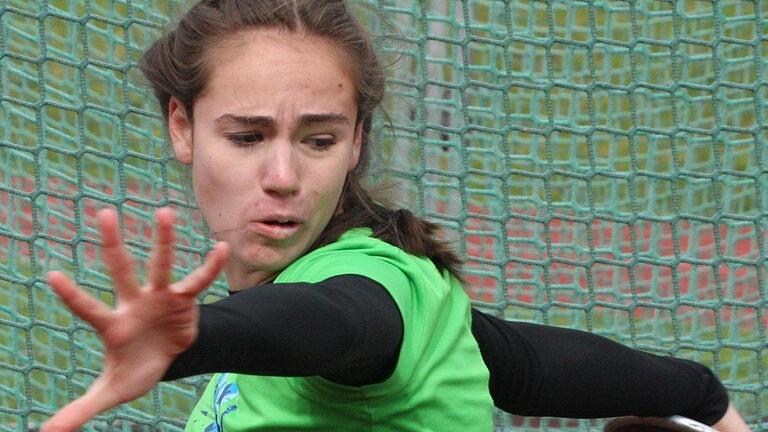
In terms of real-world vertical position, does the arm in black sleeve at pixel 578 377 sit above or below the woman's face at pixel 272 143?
below

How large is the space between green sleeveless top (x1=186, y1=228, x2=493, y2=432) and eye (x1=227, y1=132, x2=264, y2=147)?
125 mm

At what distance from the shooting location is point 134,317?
0.88 meters

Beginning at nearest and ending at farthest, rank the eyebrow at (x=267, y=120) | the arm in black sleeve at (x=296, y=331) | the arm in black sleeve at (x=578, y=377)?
1. the arm in black sleeve at (x=296, y=331)
2. the eyebrow at (x=267, y=120)
3. the arm in black sleeve at (x=578, y=377)

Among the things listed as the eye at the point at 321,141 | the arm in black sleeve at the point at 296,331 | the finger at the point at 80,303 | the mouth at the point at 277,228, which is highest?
the eye at the point at 321,141

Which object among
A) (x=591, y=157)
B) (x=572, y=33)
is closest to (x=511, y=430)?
(x=591, y=157)

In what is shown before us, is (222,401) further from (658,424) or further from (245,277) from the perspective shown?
(658,424)

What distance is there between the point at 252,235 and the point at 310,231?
57mm

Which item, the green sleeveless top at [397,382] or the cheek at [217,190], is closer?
the green sleeveless top at [397,382]

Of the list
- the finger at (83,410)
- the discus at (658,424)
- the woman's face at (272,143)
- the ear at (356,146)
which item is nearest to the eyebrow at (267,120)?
the woman's face at (272,143)

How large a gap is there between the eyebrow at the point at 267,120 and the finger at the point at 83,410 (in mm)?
437

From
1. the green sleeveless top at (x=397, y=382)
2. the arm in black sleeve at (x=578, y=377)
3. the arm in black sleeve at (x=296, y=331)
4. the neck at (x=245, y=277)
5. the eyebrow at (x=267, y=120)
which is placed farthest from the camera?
the arm in black sleeve at (x=578, y=377)

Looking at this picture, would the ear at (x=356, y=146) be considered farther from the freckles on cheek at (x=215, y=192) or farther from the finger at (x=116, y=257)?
the finger at (x=116, y=257)

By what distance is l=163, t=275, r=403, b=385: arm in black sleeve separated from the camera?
0.96 metres

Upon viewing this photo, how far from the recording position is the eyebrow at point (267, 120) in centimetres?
127
